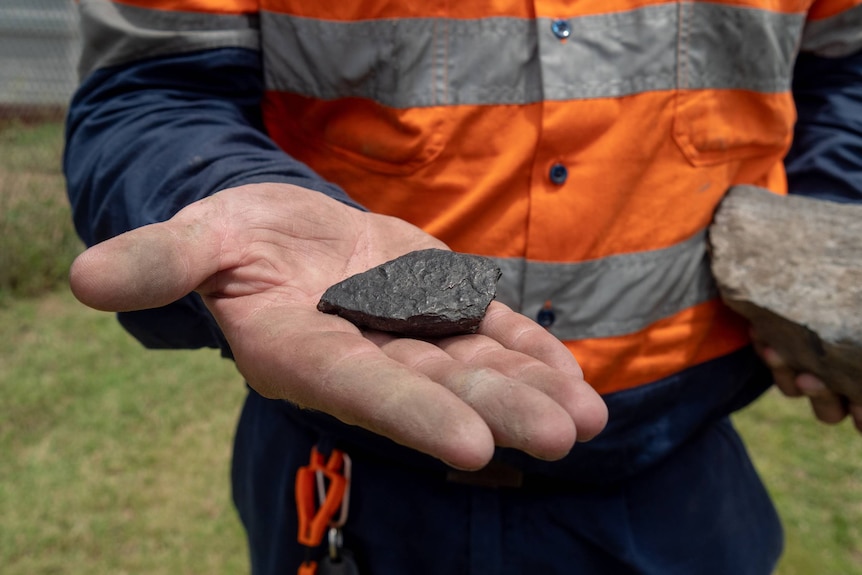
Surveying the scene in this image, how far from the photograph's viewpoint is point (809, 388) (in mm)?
1752

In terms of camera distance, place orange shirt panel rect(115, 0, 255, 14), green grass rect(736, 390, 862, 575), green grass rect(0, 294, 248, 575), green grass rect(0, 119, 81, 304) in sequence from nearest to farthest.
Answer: orange shirt panel rect(115, 0, 255, 14)
green grass rect(0, 294, 248, 575)
green grass rect(736, 390, 862, 575)
green grass rect(0, 119, 81, 304)

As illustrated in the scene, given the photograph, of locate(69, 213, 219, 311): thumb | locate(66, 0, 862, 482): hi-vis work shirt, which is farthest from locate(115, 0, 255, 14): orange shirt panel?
locate(69, 213, 219, 311): thumb

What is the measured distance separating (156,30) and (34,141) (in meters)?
4.72

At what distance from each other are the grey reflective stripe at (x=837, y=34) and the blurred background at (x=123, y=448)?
2093 millimetres

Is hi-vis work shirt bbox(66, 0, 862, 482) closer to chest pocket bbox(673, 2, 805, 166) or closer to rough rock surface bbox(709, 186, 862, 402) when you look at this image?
chest pocket bbox(673, 2, 805, 166)

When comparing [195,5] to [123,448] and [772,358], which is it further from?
[123,448]

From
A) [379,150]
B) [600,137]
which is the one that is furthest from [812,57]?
[379,150]

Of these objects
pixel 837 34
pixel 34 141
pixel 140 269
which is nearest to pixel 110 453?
pixel 140 269

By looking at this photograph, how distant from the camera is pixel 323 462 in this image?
1563mm

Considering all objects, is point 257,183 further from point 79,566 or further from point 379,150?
point 79,566

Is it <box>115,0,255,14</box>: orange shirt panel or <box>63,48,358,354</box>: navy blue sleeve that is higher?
<box>115,0,255,14</box>: orange shirt panel

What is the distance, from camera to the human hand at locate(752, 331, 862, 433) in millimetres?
1729

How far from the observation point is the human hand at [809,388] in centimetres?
173

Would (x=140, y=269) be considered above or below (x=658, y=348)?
above
